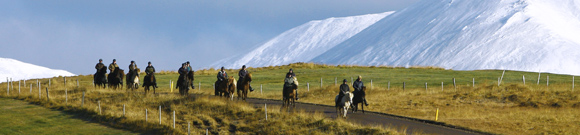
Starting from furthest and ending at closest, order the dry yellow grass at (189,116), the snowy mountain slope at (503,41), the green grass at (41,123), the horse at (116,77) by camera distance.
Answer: the snowy mountain slope at (503,41), the horse at (116,77), the green grass at (41,123), the dry yellow grass at (189,116)

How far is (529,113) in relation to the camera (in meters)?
38.3

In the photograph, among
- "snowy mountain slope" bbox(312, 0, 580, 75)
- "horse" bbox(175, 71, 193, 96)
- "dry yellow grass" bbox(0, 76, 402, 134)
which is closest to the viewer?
"dry yellow grass" bbox(0, 76, 402, 134)

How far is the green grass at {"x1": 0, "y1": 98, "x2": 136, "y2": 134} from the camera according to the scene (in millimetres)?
34406

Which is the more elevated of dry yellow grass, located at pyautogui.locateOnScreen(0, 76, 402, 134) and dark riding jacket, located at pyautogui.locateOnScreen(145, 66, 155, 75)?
dark riding jacket, located at pyautogui.locateOnScreen(145, 66, 155, 75)

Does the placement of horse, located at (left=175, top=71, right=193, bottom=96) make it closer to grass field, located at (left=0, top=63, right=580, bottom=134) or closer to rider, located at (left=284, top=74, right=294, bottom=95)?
grass field, located at (left=0, top=63, right=580, bottom=134)

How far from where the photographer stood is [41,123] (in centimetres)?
3644

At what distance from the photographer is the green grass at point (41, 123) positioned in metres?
34.4

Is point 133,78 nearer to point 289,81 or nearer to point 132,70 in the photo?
point 132,70

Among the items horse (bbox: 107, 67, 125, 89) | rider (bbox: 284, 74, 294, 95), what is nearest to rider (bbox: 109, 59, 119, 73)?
horse (bbox: 107, 67, 125, 89)

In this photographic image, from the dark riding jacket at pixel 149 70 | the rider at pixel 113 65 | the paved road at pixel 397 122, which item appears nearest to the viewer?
the paved road at pixel 397 122

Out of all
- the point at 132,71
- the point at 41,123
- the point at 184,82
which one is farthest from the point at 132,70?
the point at 41,123

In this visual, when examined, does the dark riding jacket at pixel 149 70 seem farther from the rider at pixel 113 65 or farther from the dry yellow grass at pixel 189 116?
the rider at pixel 113 65

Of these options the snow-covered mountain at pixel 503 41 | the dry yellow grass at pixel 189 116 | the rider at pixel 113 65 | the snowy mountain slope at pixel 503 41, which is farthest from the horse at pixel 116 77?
the snowy mountain slope at pixel 503 41

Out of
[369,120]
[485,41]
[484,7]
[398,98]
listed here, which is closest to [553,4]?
[484,7]
